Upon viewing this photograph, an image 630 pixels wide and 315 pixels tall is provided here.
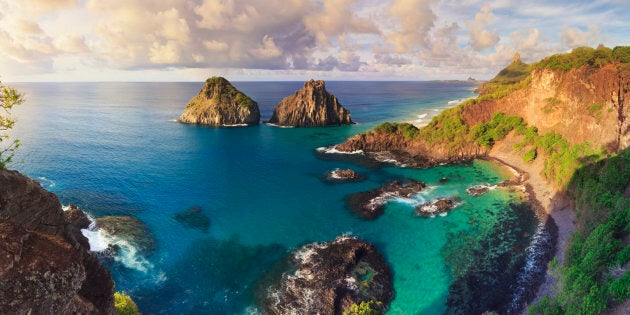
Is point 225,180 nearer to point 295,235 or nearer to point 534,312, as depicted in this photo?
point 295,235

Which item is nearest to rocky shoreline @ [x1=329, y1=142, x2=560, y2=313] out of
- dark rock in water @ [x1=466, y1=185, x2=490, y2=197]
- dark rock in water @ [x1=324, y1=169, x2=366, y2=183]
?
dark rock in water @ [x1=466, y1=185, x2=490, y2=197]

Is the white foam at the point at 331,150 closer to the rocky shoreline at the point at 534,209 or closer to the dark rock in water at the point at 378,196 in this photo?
the rocky shoreline at the point at 534,209

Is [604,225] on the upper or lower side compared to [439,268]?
upper

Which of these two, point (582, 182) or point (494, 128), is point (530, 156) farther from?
point (582, 182)

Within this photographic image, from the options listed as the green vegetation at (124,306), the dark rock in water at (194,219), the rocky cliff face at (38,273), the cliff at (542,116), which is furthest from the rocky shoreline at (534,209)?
the rocky cliff face at (38,273)

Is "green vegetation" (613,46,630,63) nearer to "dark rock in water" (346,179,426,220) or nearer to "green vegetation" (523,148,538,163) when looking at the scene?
"green vegetation" (523,148,538,163)

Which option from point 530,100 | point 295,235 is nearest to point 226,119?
point 295,235

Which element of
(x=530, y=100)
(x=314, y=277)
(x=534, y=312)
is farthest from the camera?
(x=530, y=100)
